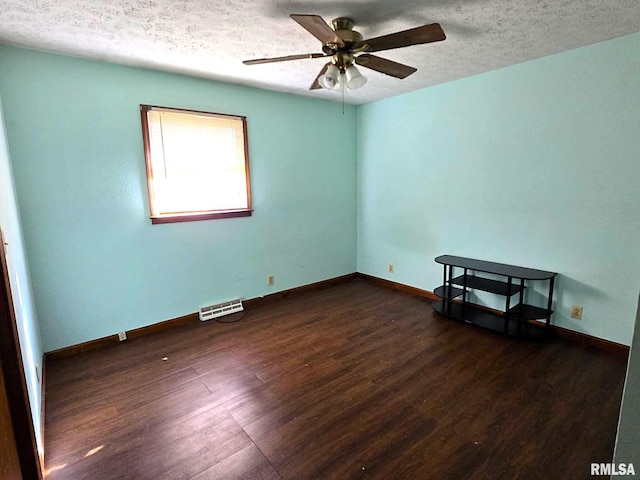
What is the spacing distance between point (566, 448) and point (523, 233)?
190 centimetres

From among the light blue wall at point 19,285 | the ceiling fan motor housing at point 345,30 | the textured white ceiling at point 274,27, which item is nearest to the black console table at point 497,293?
the textured white ceiling at point 274,27

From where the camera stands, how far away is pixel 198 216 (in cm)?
322

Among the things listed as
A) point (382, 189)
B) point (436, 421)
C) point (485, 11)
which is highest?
point (485, 11)

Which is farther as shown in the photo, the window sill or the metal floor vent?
the metal floor vent

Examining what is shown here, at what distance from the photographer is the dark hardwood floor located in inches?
63.3

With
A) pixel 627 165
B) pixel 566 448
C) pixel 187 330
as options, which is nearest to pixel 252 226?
pixel 187 330

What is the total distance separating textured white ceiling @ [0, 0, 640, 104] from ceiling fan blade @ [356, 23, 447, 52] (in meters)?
0.21

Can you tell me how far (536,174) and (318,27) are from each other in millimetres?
2373

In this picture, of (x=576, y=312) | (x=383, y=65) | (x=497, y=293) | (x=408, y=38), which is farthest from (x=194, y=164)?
(x=576, y=312)

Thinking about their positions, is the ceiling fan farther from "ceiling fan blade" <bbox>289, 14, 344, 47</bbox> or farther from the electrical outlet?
the electrical outlet

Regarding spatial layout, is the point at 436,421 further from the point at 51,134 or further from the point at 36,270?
the point at 51,134

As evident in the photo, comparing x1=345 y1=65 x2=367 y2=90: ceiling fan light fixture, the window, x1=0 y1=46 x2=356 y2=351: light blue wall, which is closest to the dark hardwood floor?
x1=0 y1=46 x2=356 y2=351: light blue wall

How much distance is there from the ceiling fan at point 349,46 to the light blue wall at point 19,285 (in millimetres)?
1659

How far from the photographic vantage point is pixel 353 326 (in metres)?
3.16
